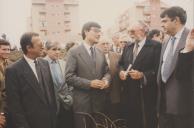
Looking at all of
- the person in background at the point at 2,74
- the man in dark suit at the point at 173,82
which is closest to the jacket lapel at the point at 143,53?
the man in dark suit at the point at 173,82

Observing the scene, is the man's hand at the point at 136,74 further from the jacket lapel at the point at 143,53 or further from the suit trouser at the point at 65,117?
the suit trouser at the point at 65,117

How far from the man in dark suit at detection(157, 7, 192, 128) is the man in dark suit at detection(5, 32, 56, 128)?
1152mm

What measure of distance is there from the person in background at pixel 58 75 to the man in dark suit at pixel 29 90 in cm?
81

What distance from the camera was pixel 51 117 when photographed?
381 centimetres

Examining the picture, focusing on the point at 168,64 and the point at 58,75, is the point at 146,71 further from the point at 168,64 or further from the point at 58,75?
the point at 58,75

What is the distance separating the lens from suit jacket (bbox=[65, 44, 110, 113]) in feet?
14.2

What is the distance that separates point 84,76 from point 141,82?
67 cm

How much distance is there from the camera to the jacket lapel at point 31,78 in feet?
11.9

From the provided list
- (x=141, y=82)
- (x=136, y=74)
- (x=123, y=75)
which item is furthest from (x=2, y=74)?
(x=141, y=82)

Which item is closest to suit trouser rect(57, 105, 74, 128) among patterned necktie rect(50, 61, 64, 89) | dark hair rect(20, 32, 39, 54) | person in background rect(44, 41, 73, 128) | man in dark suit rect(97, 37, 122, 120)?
person in background rect(44, 41, 73, 128)

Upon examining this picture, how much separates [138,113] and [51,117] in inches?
42.2

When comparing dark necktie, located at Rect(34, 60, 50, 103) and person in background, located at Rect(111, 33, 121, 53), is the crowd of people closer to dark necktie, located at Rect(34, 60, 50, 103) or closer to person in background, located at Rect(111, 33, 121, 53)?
dark necktie, located at Rect(34, 60, 50, 103)

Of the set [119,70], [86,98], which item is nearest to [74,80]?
[86,98]

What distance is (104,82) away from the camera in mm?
4211
